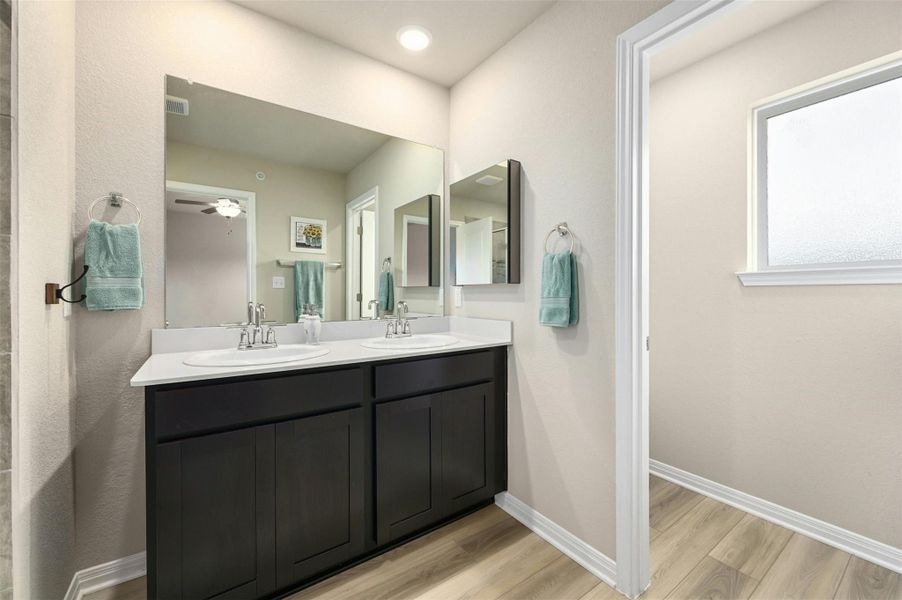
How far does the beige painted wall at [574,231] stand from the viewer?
1.58m

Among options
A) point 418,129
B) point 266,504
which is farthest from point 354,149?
point 266,504

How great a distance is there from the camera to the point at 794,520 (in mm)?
1874

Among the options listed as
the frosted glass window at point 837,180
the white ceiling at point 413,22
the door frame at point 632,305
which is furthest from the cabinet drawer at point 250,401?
the frosted glass window at point 837,180

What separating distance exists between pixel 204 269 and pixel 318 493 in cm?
112

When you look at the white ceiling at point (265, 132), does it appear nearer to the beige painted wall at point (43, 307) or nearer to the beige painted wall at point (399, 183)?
the beige painted wall at point (399, 183)

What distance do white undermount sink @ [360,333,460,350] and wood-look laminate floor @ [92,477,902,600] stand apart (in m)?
0.91

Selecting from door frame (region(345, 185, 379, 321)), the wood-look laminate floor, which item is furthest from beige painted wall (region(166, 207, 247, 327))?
the wood-look laminate floor

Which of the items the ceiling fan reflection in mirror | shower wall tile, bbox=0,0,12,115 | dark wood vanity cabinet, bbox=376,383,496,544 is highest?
shower wall tile, bbox=0,0,12,115

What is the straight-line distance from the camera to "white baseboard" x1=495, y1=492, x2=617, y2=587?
5.13 ft

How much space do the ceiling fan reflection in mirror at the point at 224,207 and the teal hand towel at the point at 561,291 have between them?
59.0 inches

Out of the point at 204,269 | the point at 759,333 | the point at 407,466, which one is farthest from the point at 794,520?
the point at 204,269

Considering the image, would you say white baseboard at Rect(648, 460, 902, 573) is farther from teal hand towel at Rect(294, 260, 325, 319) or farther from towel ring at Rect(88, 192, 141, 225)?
towel ring at Rect(88, 192, 141, 225)

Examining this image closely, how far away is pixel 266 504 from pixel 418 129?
6.93 ft

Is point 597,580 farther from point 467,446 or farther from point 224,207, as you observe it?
point 224,207
